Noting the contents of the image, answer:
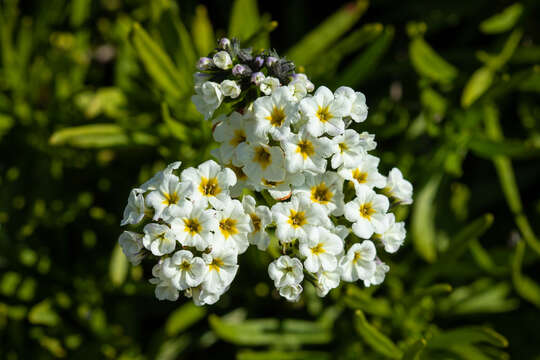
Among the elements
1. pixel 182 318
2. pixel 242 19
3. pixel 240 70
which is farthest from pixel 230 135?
pixel 242 19

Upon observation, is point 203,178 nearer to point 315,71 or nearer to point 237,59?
point 237,59

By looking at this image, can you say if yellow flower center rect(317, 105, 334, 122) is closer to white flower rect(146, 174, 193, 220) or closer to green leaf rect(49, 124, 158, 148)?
white flower rect(146, 174, 193, 220)

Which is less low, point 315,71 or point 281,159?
point 315,71

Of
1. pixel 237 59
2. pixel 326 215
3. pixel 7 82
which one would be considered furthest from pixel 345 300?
pixel 7 82

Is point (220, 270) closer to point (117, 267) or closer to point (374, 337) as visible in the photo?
point (374, 337)

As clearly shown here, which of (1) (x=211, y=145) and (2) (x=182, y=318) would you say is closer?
(1) (x=211, y=145)
